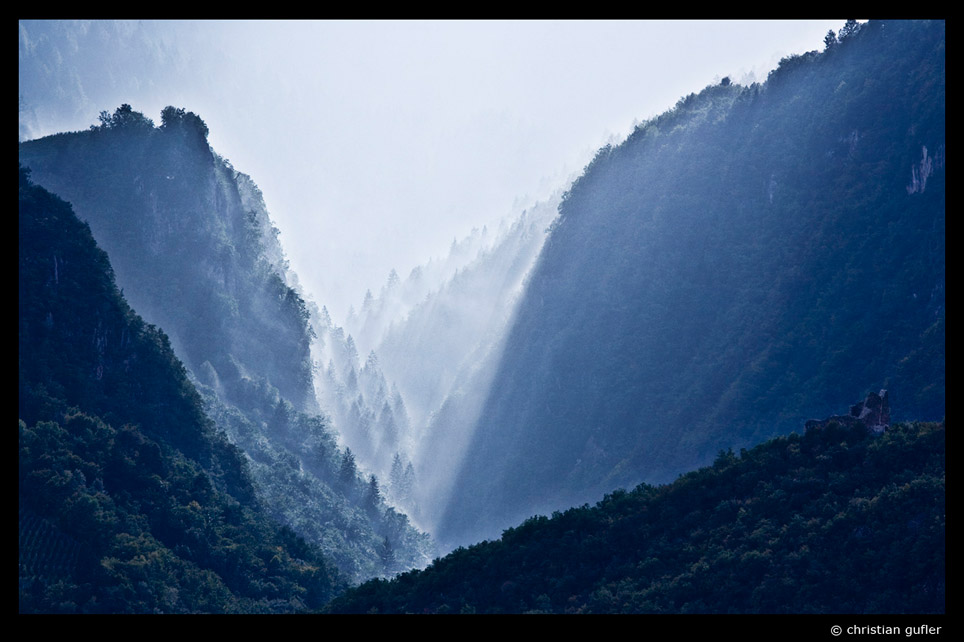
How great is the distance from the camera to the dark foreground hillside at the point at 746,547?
49.8 meters

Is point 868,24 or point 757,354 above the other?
point 868,24

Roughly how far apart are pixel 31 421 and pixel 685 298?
76013mm

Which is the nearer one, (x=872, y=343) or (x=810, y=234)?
(x=872, y=343)

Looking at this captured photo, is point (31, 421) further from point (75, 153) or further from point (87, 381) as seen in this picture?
point (75, 153)

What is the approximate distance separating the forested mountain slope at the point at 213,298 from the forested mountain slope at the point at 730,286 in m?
Answer: 20.6

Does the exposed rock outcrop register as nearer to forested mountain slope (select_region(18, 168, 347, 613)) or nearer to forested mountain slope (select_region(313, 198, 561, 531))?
forested mountain slope (select_region(18, 168, 347, 613))

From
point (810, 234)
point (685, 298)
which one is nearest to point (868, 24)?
Result: point (810, 234)

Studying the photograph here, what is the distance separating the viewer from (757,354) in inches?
4437

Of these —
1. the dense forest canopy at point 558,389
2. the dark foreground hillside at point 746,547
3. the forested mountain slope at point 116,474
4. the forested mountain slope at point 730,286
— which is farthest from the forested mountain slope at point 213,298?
the dark foreground hillside at point 746,547

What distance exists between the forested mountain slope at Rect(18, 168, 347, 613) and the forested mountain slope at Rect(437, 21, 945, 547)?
41.6 metres

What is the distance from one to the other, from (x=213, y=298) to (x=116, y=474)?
39526 millimetres

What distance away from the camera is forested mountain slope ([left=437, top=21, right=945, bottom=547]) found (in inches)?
4129

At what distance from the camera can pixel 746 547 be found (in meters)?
53.9

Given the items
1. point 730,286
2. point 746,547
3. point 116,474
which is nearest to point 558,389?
point 730,286
